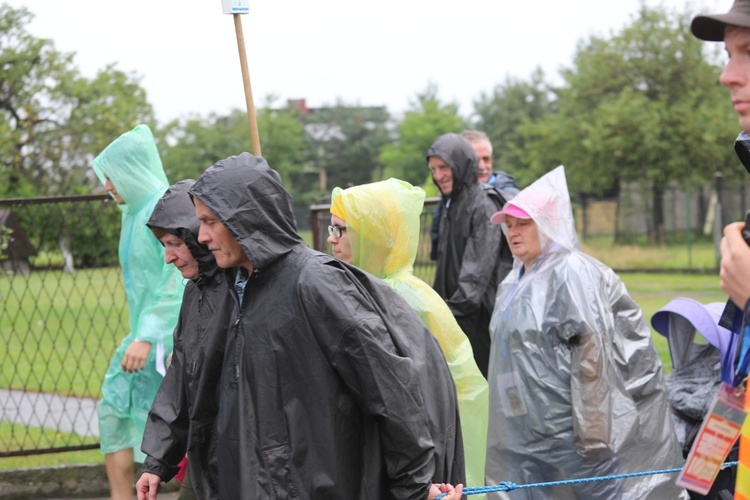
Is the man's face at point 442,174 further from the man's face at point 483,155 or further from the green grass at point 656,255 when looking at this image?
the green grass at point 656,255

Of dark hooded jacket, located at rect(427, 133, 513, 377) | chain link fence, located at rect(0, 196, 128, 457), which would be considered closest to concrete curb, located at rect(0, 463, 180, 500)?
chain link fence, located at rect(0, 196, 128, 457)

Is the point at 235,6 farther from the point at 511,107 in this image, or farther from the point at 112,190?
Result: the point at 511,107

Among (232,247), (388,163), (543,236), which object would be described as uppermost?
(232,247)

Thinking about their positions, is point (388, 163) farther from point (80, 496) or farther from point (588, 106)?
point (80, 496)

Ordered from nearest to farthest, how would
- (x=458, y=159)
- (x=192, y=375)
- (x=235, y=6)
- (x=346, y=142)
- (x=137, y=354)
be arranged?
1. (x=192, y=375)
2. (x=235, y=6)
3. (x=137, y=354)
4. (x=458, y=159)
5. (x=346, y=142)

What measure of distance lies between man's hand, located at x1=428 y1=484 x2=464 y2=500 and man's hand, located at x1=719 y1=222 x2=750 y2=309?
1233 millimetres

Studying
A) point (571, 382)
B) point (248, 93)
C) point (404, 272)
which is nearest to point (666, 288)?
point (571, 382)

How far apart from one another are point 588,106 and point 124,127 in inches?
483

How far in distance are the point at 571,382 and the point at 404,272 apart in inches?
34.5

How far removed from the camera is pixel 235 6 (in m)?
4.32

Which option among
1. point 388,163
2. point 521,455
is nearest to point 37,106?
point 521,455

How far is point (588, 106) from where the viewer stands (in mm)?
27219

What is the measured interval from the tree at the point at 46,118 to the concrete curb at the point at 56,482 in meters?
14.1

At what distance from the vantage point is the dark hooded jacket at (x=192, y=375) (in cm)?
308
